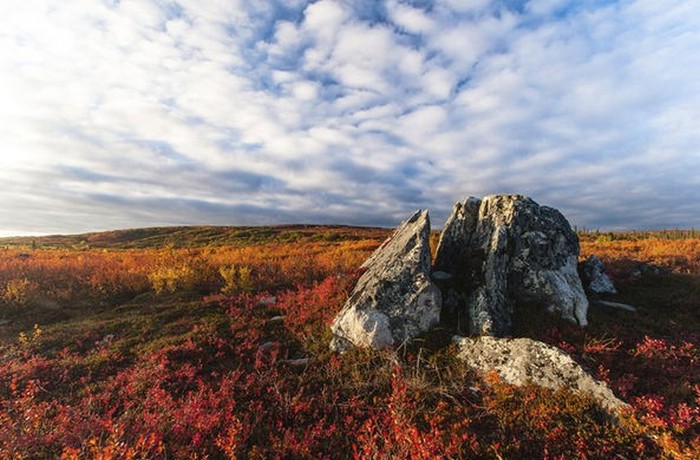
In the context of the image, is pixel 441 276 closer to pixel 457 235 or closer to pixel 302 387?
pixel 457 235

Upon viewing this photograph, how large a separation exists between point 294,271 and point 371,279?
7.74 m

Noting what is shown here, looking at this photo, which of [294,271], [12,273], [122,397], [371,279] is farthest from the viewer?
[294,271]

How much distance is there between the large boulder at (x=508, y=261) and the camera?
31.7ft

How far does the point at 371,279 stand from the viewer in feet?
34.4

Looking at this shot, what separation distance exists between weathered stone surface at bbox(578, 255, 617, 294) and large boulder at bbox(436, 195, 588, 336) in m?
1.91

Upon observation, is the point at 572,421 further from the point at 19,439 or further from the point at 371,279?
the point at 19,439

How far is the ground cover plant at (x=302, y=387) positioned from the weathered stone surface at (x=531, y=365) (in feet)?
0.90

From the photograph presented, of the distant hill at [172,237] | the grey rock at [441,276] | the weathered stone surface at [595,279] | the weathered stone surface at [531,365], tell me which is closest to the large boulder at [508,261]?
the grey rock at [441,276]

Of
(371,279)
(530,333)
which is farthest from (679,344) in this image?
(371,279)

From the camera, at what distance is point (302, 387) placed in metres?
7.76

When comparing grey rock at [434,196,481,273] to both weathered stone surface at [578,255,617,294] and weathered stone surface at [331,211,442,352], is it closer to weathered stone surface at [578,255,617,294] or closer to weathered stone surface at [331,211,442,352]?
weathered stone surface at [331,211,442,352]

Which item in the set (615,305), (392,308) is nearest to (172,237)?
(392,308)

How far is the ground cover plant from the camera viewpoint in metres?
5.85

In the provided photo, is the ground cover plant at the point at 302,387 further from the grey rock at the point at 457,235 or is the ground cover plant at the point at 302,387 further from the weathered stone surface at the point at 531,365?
the grey rock at the point at 457,235
